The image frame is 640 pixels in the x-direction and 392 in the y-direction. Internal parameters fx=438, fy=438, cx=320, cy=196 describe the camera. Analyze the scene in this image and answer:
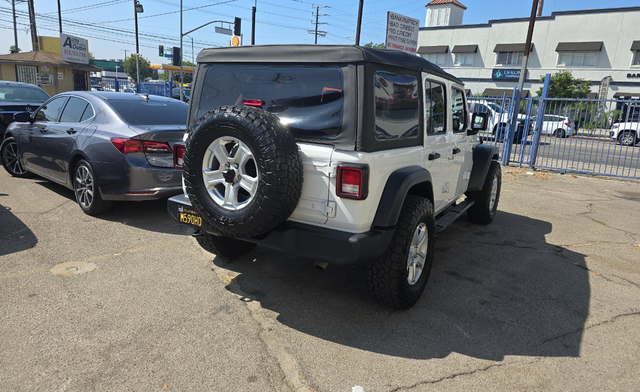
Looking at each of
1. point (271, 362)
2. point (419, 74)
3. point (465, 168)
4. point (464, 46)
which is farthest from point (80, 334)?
point (464, 46)

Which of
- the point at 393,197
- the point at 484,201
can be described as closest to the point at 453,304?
the point at 393,197

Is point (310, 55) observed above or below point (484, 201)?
above

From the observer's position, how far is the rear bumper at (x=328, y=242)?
114 inches

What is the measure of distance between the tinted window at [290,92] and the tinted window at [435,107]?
3.61 feet

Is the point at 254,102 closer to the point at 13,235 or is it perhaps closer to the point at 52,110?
the point at 13,235

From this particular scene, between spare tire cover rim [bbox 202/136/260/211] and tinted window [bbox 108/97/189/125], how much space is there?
276cm

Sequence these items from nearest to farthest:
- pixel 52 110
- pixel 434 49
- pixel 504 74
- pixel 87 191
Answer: pixel 87 191 → pixel 52 110 → pixel 504 74 → pixel 434 49

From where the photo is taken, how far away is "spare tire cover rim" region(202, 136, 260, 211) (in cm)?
299

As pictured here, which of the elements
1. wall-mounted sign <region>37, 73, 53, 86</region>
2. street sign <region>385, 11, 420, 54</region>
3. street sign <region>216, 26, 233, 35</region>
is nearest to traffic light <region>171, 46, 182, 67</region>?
street sign <region>216, 26, 233, 35</region>

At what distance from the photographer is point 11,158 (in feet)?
24.1

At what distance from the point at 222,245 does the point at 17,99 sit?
8.04m

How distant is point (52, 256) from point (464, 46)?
156ft

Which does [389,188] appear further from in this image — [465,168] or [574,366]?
[465,168]

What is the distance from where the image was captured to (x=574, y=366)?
9.52 feet
